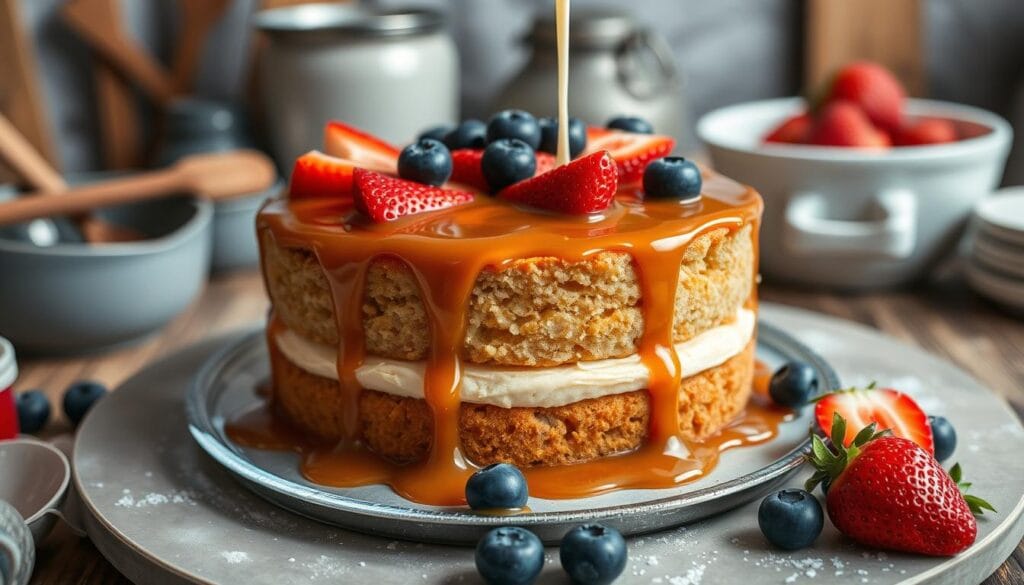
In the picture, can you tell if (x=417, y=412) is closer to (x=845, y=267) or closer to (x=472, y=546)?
(x=472, y=546)

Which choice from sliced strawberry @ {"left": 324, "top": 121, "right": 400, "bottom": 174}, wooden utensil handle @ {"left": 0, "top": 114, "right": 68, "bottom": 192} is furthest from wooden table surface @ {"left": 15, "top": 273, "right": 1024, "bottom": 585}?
sliced strawberry @ {"left": 324, "top": 121, "right": 400, "bottom": 174}

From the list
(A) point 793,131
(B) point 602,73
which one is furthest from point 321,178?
(A) point 793,131

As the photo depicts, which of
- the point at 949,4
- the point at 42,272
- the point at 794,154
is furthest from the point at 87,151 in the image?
the point at 949,4

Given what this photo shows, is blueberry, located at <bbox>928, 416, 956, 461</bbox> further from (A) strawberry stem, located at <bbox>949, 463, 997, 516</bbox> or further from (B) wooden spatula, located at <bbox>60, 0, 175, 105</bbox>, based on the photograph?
(B) wooden spatula, located at <bbox>60, 0, 175, 105</bbox>

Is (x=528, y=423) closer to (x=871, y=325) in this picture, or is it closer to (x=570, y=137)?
(x=570, y=137)

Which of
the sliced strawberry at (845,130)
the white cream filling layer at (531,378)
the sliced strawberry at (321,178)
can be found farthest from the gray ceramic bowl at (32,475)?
the sliced strawberry at (845,130)

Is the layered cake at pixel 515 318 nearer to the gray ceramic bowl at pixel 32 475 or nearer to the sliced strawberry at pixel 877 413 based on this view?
the sliced strawberry at pixel 877 413
